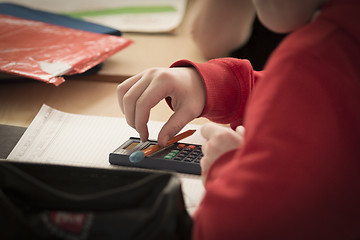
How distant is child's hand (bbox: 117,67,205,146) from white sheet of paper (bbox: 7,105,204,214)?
6cm

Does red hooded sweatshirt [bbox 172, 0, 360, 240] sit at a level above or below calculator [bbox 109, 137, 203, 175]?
above

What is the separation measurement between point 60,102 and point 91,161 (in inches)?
8.9

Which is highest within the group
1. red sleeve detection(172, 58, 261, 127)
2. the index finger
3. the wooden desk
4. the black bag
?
the black bag

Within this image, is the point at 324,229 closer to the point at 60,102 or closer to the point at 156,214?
the point at 156,214

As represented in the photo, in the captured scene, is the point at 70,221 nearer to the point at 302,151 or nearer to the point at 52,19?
the point at 302,151

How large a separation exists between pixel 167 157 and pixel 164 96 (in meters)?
0.08

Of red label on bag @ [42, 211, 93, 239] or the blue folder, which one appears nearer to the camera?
red label on bag @ [42, 211, 93, 239]

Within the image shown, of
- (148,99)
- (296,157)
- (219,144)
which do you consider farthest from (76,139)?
(296,157)

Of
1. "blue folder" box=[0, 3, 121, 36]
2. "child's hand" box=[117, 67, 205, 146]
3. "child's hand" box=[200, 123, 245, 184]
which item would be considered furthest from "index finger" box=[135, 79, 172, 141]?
"blue folder" box=[0, 3, 121, 36]

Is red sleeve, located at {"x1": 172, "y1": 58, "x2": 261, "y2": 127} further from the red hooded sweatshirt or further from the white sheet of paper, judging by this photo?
the red hooded sweatshirt

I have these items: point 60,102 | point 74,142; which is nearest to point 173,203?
point 74,142

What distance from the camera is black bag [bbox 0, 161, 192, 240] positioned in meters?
0.30

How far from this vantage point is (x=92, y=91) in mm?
789

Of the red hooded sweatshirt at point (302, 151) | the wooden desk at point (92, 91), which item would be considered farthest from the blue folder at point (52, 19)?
the red hooded sweatshirt at point (302, 151)
